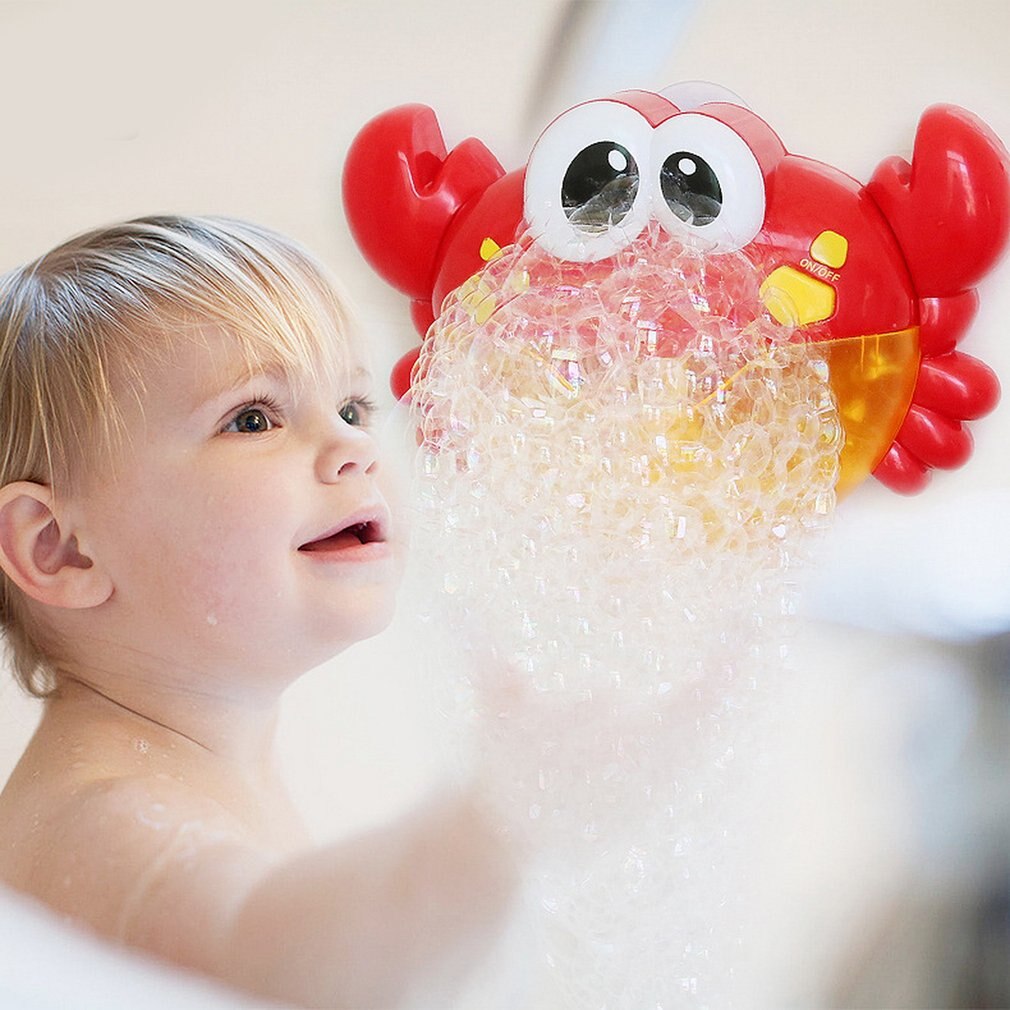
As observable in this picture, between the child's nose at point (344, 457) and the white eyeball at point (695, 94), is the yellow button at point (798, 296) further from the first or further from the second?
the child's nose at point (344, 457)

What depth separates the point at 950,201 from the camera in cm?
74

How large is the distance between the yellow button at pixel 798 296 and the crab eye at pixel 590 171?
0.28 feet

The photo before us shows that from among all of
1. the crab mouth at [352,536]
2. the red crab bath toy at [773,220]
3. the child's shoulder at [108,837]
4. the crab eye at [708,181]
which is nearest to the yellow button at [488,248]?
the red crab bath toy at [773,220]

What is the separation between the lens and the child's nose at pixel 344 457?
0.61 meters

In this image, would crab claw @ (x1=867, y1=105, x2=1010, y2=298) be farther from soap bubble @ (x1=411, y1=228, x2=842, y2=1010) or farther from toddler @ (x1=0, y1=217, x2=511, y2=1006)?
toddler @ (x1=0, y1=217, x2=511, y2=1006)

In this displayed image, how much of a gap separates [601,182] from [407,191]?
15 centimetres

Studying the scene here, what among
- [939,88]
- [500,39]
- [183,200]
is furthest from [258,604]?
[939,88]

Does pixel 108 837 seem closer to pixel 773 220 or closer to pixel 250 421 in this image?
pixel 250 421

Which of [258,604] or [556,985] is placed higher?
[258,604]

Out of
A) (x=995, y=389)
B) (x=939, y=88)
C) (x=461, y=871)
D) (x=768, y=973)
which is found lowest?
(x=768, y=973)

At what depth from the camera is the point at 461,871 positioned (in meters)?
0.46

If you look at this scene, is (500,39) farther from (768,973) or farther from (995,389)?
(768,973)

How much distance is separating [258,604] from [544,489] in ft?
0.50

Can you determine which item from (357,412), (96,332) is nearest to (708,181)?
(357,412)
